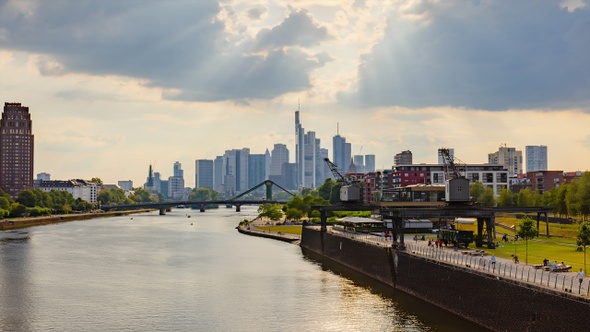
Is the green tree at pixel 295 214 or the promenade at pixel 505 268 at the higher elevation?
the green tree at pixel 295 214

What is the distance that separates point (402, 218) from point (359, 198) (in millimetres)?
39453

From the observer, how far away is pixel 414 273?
6731 centimetres

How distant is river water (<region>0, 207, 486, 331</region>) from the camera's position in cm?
5562

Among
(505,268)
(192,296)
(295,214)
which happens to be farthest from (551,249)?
(295,214)

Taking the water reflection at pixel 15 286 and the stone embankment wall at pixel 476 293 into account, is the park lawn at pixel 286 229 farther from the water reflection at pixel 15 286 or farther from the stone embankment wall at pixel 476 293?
the stone embankment wall at pixel 476 293

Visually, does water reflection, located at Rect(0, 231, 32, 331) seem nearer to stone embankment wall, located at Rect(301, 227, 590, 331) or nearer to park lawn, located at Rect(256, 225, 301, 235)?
stone embankment wall, located at Rect(301, 227, 590, 331)

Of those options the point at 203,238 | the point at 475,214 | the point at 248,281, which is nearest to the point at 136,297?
the point at 248,281

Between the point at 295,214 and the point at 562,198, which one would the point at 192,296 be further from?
the point at 295,214

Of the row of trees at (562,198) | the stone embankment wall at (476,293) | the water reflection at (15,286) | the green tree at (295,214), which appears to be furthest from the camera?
the green tree at (295,214)

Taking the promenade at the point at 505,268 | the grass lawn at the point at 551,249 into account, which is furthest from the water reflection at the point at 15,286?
the grass lawn at the point at 551,249

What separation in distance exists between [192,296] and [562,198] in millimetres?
75090

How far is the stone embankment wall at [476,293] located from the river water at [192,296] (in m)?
1.54

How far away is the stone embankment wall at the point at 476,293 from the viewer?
1633 inches

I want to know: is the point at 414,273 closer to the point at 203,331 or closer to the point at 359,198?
the point at 203,331
